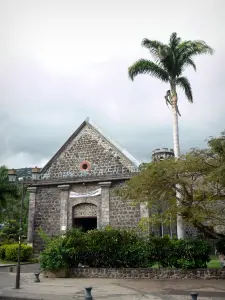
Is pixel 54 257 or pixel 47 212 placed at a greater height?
pixel 47 212

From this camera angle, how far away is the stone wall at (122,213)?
21141 millimetres

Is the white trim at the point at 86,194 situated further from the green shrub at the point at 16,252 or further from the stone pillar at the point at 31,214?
the green shrub at the point at 16,252

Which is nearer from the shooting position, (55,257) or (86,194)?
(55,257)

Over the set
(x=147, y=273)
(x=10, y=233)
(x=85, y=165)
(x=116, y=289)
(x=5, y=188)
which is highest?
(x=85, y=165)

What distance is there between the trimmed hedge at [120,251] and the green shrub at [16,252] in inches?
281

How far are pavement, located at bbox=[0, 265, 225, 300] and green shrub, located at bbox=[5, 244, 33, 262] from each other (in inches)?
300

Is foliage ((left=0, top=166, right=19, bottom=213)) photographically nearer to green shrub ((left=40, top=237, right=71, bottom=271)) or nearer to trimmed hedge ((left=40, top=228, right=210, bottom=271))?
trimmed hedge ((left=40, top=228, right=210, bottom=271))

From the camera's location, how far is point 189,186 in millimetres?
13125

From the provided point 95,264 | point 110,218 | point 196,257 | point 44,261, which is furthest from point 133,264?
point 110,218

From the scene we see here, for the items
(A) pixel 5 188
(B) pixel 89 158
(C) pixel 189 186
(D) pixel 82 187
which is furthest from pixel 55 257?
(A) pixel 5 188

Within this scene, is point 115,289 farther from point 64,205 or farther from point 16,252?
point 16,252

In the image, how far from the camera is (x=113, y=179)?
2184cm

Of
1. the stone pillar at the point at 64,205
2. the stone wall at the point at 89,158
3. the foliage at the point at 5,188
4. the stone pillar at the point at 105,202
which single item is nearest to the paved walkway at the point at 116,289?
the stone pillar at the point at 105,202

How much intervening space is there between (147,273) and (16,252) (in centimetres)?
1155
